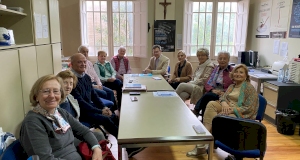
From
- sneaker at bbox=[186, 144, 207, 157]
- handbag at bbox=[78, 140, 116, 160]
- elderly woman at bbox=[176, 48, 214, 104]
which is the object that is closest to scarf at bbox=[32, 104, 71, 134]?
handbag at bbox=[78, 140, 116, 160]

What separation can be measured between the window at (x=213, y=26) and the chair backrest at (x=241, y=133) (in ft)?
14.0

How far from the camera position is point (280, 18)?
13.9ft

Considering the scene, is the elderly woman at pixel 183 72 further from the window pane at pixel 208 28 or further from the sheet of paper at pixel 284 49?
the window pane at pixel 208 28

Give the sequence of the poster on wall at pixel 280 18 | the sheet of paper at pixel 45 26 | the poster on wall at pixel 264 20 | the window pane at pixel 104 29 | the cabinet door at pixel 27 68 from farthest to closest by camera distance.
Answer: the window pane at pixel 104 29
the poster on wall at pixel 264 20
the poster on wall at pixel 280 18
the sheet of paper at pixel 45 26
the cabinet door at pixel 27 68

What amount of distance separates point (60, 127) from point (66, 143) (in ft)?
0.40

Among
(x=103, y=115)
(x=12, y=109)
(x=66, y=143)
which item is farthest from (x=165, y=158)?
(x=12, y=109)

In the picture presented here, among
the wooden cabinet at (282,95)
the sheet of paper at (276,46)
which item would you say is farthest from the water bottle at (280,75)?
the sheet of paper at (276,46)

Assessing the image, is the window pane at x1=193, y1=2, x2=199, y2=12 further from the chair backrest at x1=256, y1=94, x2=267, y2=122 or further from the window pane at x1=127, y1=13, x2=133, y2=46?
the chair backrest at x1=256, y1=94, x2=267, y2=122

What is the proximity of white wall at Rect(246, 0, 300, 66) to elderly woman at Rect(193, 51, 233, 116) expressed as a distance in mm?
1486

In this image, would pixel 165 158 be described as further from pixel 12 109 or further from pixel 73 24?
pixel 73 24

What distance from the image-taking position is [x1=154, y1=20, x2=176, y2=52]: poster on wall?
5637 mm

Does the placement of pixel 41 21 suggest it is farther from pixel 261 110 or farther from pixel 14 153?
pixel 261 110

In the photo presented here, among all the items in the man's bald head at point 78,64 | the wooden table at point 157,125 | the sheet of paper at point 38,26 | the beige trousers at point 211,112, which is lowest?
the beige trousers at point 211,112

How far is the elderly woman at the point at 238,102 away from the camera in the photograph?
236 centimetres
